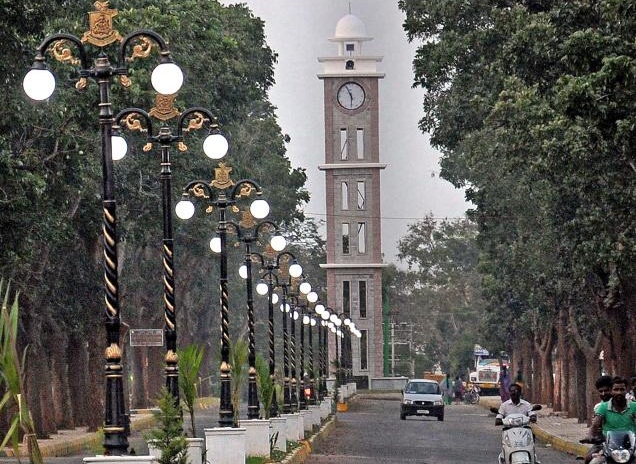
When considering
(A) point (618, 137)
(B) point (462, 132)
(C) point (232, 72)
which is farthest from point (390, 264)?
(A) point (618, 137)

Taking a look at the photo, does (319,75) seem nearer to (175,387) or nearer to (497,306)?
(497,306)

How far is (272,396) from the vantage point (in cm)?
3944

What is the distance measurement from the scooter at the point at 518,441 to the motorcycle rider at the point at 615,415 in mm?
4576

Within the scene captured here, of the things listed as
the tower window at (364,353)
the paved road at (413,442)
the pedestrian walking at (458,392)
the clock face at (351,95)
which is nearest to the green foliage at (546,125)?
the paved road at (413,442)

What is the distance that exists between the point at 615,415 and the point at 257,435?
14.3m

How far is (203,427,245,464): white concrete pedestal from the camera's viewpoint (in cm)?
2784

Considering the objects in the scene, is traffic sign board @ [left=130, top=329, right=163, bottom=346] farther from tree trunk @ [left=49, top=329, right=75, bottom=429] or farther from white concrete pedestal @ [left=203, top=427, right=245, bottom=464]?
white concrete pedestal @ [left=203, top=427, right=245, bottom=464]

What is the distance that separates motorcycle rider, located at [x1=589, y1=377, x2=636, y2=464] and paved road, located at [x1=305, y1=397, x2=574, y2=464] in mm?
15475

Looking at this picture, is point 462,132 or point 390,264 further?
point 390,264

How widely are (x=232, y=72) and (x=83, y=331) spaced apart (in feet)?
42.8

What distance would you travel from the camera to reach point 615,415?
1989cm

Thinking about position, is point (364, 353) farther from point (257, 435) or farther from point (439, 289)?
point (257, 435)

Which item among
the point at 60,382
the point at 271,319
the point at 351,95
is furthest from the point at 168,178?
the point at 351,95

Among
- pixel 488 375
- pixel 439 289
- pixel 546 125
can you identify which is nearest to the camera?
pixel 546 125
